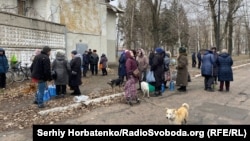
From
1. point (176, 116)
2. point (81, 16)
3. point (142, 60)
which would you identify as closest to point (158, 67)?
point (142, 60)

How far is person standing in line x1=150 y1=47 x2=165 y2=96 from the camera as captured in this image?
11818 millimetres

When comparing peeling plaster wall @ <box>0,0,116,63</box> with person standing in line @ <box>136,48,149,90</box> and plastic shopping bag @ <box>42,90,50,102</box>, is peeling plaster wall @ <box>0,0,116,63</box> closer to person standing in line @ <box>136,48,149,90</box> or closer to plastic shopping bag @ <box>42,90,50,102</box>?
person standing in line @ <box>136,48,149,90</box>

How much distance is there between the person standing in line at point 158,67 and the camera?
1182 cm

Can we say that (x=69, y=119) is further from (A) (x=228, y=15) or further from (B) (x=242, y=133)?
(A) (x=228, y=15)

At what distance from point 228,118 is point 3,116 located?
20.9 feet

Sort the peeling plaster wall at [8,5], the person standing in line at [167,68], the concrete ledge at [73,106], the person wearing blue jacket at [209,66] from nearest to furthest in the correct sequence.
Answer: the concrete ledge at [73,106] < the person wearing blue jacket at [209,66] < the person standing in line at [167,68] < the peeling plaster wall at [8,5]

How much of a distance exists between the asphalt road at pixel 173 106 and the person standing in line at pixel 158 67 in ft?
1.52

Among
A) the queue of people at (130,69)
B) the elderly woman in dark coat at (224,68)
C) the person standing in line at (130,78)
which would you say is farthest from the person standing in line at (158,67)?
the elderly woman in dark coat at (224,68)

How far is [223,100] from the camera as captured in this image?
11492 millimetres

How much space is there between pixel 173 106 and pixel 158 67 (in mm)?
2018

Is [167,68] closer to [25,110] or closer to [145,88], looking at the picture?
[145,88]

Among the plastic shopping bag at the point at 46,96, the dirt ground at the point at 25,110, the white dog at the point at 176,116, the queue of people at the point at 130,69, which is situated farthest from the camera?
the plastic shopping bag at the point at 46,96

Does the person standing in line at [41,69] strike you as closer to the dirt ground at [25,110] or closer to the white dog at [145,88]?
the dirt ground at [25,110]

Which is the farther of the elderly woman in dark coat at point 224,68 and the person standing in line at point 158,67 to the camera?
the elderly woman in dark coat at point 224,68
